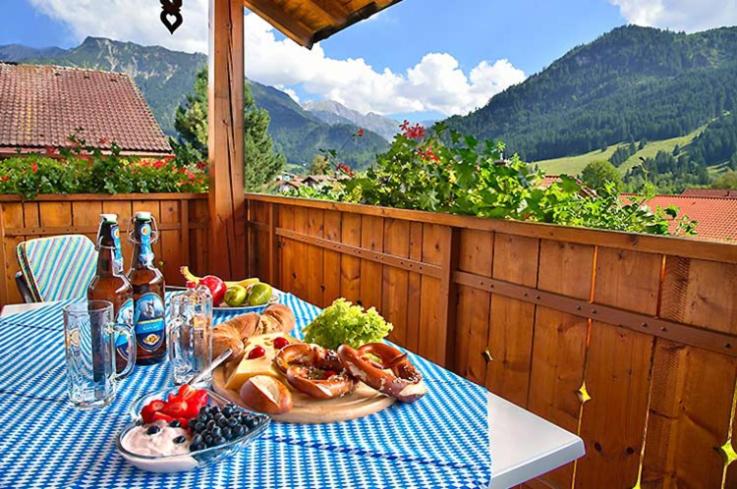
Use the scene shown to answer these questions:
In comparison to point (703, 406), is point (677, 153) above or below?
above

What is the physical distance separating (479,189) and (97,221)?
2.82m

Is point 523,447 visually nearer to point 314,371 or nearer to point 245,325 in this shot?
point 314,371

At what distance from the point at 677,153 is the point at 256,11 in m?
3.08

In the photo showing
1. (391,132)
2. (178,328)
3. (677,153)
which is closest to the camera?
(178,328)

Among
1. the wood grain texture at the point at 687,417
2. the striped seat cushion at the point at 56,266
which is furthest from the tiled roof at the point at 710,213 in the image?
the striped seat cushion at the point at 56,266

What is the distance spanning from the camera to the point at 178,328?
3.69 ft

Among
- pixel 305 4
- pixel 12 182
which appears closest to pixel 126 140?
pixel 12 182

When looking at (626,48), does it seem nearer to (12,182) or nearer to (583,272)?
(583,272)

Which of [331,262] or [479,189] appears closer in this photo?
[479,189]

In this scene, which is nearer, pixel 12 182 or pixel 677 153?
pixel 677 153

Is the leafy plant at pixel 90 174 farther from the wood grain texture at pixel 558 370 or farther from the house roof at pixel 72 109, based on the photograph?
the house roof at pixel 72 109

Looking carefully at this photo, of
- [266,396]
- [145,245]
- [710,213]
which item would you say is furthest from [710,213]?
[145,245]

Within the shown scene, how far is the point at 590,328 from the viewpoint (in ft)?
5.39

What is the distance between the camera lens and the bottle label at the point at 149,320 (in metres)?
1.26
